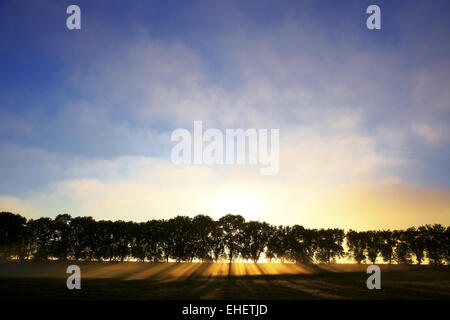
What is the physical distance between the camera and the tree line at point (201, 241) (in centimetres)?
13875

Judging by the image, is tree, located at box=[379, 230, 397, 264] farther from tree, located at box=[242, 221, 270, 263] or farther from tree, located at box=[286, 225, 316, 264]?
tree, located at box=[242, 221, 270, 263]

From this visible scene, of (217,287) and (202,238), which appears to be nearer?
(217,287)

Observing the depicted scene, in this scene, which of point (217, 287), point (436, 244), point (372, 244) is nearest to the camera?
point (217, 287)

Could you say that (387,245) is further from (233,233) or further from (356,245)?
(233,233)

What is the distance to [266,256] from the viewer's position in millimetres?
146125

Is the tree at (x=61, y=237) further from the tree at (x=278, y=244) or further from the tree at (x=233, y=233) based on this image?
the tree at (x=278, y=244)

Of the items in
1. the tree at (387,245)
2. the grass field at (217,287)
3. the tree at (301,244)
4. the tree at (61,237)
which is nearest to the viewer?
the grass field at (217,287)

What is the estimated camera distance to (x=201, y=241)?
143 meters

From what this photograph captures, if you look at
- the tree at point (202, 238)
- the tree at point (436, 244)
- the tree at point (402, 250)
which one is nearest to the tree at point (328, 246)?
the tree at point (402, 250)

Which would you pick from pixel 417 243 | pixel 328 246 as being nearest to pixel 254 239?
pixel 328 246

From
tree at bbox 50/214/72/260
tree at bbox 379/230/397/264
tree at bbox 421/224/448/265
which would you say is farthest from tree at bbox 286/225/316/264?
tree at bbox 50/214/72/260
